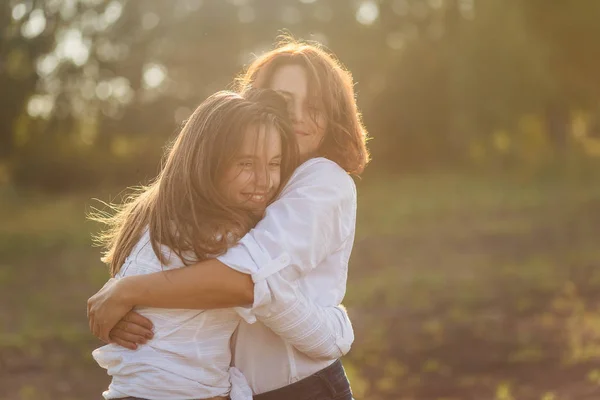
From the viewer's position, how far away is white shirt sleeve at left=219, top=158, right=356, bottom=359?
2.27 meters

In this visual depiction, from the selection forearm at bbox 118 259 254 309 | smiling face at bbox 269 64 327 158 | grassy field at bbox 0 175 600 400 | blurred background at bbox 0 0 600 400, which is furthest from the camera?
blurred background at bbox 0 0 600 400

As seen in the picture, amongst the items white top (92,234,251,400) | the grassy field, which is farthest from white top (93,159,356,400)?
the grassy field

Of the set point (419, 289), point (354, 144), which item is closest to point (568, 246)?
point (419, 289)

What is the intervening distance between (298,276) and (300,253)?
68mm

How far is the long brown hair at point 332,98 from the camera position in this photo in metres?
2.81

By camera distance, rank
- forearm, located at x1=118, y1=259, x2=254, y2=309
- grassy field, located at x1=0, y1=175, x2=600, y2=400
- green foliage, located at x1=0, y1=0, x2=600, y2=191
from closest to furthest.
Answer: forearm, located at x1=118, y1=259, x2=254, y2=309, grassy field, located at x1=0, y1=175, x2=600, y2=400, green foliage, located at x1=0, y1=0, x2=600, y2=191

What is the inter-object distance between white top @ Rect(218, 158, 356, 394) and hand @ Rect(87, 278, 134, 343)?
29 cm

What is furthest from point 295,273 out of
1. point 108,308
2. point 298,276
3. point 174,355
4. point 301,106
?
point 301,106

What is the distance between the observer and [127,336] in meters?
2.33

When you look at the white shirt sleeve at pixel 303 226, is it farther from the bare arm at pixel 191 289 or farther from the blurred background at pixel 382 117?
the blurred background at pixel 382 117

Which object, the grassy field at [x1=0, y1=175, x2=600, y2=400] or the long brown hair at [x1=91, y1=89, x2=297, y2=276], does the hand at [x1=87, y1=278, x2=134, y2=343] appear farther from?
the grassy field at [x1=0, y1=175, x2=600, y2=400]

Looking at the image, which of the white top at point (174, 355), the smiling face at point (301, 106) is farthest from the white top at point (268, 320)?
the smiling face at point (301, 106)

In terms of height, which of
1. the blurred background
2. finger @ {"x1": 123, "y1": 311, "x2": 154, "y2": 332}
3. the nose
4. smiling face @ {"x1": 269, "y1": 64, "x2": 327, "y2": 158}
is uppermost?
the blurred background

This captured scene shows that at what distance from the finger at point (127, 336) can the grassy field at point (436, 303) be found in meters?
3.60
